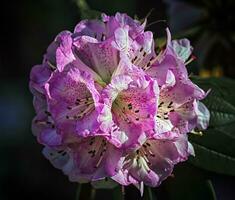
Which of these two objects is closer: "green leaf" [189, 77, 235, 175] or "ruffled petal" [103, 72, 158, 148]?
"ruffled petal" [103, 72, 158, 148]

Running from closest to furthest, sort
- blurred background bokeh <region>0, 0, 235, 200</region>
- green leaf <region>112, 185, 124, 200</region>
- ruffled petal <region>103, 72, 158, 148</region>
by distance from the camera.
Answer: ruffled petal <region>103, 72, 158, 148</region> → green leaf <region>112, 185, 124, 200</region> → blurred background bokeh <region>0, 0, 235, 200</region>

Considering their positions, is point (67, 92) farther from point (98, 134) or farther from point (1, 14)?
point (1, 14)

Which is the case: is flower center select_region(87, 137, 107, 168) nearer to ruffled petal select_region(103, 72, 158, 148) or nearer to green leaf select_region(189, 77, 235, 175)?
ruffled petal select_region(103, 72, 158, 148)

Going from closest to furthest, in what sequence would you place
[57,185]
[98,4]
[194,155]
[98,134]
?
1. [98,134]
2. [194,155]
3. [98,4]
4. [57,185]

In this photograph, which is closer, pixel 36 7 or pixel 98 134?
pixel 98 134

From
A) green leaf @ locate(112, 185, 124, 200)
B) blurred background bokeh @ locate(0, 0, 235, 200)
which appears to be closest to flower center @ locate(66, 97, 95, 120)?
green leaf @ locate(112, 185, 124, 200)

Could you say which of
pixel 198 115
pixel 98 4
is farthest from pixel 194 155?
pixel 98 4

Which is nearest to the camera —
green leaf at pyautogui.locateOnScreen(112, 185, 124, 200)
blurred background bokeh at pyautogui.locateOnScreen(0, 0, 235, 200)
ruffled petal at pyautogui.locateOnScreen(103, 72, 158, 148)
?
ruffled petal at pyautogui.locateOnScreen(103, 72, 158, 148)

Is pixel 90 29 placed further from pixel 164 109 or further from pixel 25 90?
pixel 25 90

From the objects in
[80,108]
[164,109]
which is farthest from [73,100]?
[164,109]
